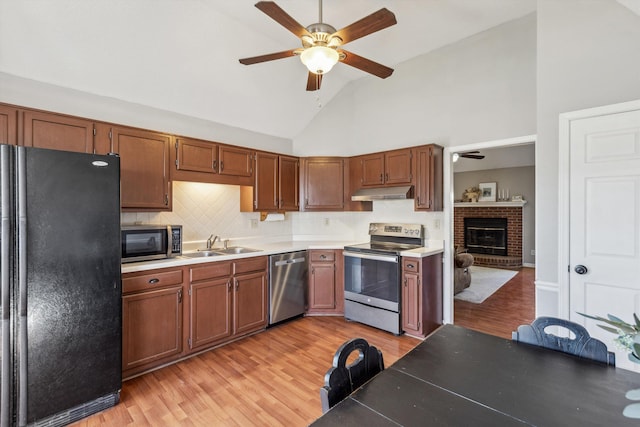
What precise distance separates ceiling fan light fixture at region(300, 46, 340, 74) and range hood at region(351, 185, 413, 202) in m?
1.89

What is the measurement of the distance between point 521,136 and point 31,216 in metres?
4.08

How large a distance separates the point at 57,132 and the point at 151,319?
65.1 inches

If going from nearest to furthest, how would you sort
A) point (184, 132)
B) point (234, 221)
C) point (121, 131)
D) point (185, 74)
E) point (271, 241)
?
point (121, 131), point (185, 74), point (184, 132), point (234, 221), point (271, 241)

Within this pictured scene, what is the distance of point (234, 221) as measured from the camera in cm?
380

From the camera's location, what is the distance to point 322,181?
13.7 feet

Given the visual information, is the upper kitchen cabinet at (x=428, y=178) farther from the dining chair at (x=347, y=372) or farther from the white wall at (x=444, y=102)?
the dining chair at (x=347, y=372)

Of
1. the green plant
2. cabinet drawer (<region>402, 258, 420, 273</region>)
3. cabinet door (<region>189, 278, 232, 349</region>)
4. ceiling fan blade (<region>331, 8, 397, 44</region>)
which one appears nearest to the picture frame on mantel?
cabinet drawer (<region>402, 258, 420, 273</region>)

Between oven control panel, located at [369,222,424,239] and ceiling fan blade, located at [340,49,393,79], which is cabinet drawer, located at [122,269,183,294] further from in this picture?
oven control panel, located at [369,222,424,239]

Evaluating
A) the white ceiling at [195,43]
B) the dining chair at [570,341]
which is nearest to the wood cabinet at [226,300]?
the white ceiling at [195,43]

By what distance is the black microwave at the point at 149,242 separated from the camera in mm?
2514

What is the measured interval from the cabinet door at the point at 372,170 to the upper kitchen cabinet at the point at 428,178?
492 mm

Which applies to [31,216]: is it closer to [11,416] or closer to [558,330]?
[11,416]

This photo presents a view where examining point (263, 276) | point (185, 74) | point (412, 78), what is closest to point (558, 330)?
point (263, 276)

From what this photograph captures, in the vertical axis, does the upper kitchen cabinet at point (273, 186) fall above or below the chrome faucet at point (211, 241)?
above
